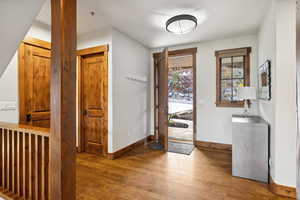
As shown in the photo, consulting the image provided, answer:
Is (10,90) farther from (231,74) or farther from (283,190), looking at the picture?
(231,74)

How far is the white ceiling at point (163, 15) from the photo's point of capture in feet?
7.31

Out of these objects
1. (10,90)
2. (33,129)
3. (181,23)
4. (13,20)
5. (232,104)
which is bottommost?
(33,129)

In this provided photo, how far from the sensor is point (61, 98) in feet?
4.05

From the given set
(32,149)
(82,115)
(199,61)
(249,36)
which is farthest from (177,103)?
(32,149)

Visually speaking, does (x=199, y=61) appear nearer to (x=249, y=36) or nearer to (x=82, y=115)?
(x=249, y=36)

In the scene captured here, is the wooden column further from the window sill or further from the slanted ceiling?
the window sill

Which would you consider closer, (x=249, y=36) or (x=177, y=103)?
(x=249, y=36)

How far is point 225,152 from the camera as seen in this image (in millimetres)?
3422

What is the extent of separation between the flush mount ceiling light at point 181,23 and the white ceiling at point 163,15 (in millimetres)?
69

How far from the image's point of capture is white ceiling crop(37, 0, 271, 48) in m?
2.23

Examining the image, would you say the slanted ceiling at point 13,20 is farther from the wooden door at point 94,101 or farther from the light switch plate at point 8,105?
the wooden door at point 94,101

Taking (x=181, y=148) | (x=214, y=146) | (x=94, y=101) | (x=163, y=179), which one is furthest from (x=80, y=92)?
(x=214, y=146)

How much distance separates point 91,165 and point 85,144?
2.56 feet

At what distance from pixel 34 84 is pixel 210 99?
3.69 m
